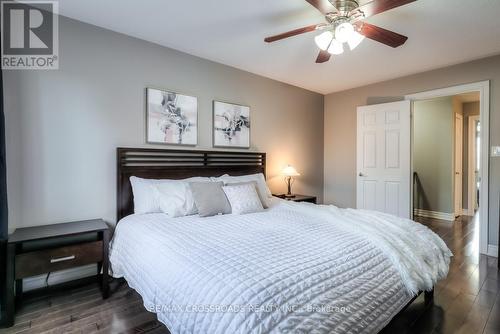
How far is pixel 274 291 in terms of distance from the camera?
1080mm

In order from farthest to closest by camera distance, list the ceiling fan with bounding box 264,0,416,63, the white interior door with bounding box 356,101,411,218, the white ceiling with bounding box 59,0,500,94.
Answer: the white interior door with bounding box 356,101,411,218 → the white ceiling with bounding box 59,0,500,94 → the ceiling fan with bounding box 264,0,416,63

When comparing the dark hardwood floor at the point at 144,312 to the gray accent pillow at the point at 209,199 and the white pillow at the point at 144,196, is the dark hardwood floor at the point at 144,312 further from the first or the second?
the gray accent pillow at the point at 209,199

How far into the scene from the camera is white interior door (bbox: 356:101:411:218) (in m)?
3.92

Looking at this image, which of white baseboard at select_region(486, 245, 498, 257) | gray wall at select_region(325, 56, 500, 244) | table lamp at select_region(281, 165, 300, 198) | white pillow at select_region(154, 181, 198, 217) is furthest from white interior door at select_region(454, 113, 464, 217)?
white pillow at select_region(154, 181, 198, 217)

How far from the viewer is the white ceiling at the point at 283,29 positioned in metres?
2.21

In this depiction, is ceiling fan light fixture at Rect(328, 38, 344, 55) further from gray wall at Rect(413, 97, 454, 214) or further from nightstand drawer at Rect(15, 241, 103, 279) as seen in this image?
gray wall at Rect(413, 97, 454, 214)

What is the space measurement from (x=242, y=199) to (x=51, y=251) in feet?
5.41

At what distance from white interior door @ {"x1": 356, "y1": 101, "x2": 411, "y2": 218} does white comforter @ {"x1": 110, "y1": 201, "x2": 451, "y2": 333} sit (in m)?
2.09

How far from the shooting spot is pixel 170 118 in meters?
3.03

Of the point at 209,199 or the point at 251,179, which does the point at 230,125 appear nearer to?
the point at 251,179

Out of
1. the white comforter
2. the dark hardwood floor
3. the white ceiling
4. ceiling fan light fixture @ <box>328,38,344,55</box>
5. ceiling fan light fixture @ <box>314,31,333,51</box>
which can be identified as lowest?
the dark hardwood floor

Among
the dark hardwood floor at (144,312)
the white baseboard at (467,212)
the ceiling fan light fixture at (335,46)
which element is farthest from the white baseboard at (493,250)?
the ceiling fan light fixture at (335,46)

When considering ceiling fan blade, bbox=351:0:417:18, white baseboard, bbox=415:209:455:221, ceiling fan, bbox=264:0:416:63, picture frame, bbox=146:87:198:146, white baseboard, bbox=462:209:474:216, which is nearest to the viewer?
ceiling fan blade, bbox=351:0:417:18

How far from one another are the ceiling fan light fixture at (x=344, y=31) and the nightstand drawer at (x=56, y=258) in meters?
2.58
